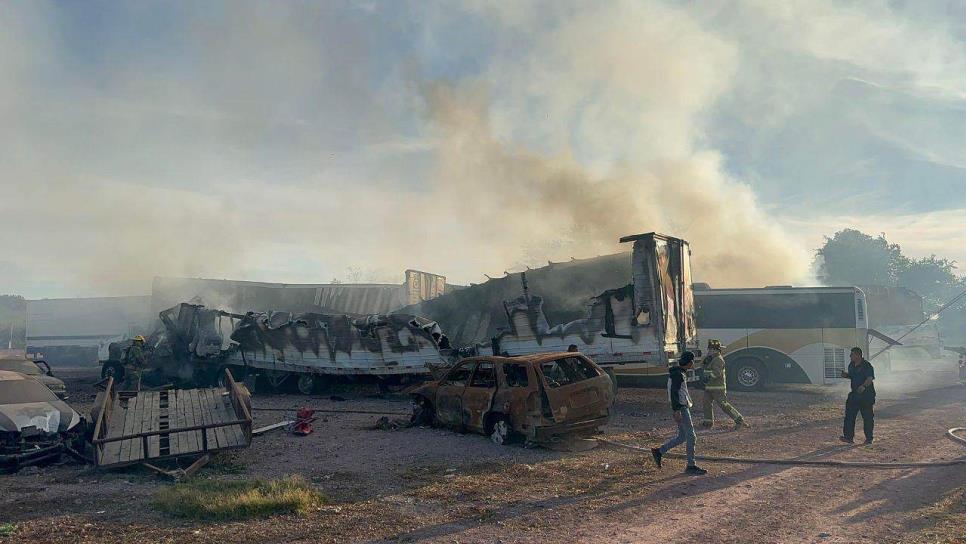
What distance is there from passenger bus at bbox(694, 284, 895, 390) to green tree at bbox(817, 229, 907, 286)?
42842 millimetres

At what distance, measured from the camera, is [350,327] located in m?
16.0

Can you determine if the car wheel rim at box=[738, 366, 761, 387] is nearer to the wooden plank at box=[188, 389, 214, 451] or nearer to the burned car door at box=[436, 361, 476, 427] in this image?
the burned car door at box=[436, 361, 476, 427]

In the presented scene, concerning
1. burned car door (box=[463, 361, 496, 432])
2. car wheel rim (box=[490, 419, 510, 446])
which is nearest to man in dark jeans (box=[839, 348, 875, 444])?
car wheel rim (box=[490, 419, 510, 446])

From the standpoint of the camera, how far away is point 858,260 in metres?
55.0

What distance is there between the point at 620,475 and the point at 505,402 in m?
2.19

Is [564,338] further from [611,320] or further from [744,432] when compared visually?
[744,432]

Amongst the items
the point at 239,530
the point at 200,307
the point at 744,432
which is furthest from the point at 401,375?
the point at 239,530

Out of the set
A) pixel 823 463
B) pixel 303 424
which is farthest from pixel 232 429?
pixel 823 463

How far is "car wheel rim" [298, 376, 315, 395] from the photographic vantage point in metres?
17.1

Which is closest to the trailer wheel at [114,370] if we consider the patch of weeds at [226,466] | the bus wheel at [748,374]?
the patch of weeds at [226,466]

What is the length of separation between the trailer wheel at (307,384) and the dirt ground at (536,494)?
21.9 feet

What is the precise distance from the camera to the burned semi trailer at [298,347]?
15.2 metres

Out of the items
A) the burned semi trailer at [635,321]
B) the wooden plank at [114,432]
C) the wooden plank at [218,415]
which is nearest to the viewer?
the wooden plank at [114,432]

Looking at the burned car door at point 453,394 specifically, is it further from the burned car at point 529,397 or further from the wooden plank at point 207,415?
the wooden plank at point 207,415
